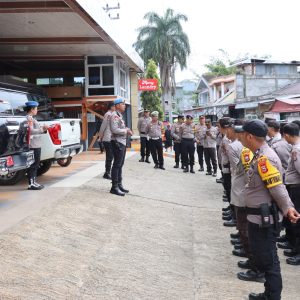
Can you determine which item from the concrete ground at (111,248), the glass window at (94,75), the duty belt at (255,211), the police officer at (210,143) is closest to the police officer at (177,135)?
the police officer at (210,143)

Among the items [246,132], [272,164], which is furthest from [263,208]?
[246,132]

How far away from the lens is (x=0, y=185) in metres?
9.26

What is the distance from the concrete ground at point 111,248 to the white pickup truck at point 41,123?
630 mm

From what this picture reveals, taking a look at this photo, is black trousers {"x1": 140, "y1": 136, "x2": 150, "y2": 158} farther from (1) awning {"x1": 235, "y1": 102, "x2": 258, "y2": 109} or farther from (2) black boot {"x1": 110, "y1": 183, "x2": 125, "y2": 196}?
(1) awning {"x1": 235, "y1": 102, "x2": 258, "y2": 109}

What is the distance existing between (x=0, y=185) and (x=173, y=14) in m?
38.7

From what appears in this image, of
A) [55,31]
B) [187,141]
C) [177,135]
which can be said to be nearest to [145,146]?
[177,135]

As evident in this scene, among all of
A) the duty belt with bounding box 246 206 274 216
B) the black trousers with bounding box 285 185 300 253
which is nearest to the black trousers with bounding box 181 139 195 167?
the black trousers with bounding box 285 185 300 253

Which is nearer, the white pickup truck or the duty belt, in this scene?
the duty belt

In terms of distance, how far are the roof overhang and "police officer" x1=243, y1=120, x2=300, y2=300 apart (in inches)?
293

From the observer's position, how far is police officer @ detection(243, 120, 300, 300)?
377 cm

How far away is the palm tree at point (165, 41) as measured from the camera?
145ft

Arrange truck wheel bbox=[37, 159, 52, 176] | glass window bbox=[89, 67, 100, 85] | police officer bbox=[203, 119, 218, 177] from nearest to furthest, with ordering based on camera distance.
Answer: truck wheel bbox=[37, 159, 52, 176] < police officer bbox=[203, 119, 218, 177] < glass window bbox=[89, 67, 100, 85]

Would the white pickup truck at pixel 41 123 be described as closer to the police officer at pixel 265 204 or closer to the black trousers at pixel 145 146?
the black trousers at pixel 145 146

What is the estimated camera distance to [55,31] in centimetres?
1355
